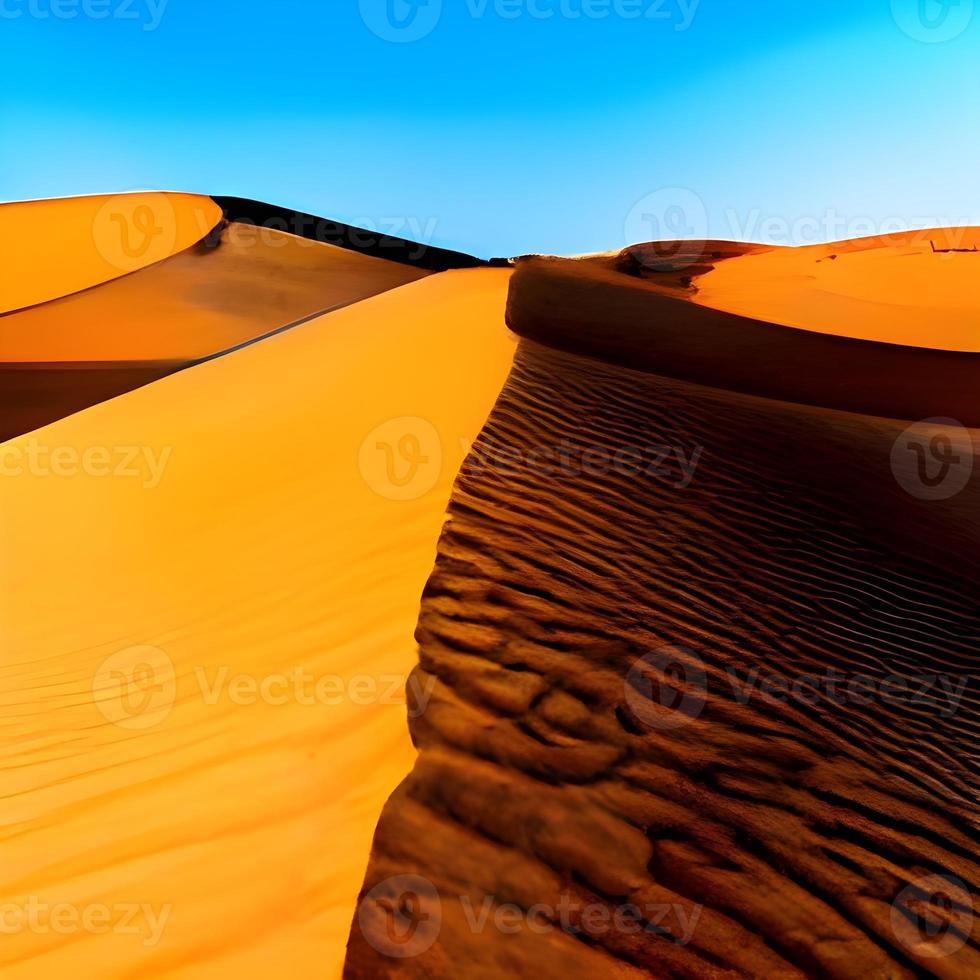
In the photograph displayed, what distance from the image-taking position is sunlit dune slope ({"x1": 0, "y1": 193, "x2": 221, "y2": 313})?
2025 cm

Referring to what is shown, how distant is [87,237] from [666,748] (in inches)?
1022

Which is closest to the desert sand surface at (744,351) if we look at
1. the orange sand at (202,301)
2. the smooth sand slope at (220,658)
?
the smooth sand slope at (220,658)

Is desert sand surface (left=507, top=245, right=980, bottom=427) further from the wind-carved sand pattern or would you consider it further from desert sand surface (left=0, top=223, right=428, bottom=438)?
desert sand surface (left=0, top=223, right=428, bottom=438)

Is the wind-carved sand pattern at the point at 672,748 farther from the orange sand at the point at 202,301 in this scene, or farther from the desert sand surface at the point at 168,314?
the orange sand at the point at 202,301

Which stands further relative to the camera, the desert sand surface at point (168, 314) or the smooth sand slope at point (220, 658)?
the desert sand surface at point (168, 314)

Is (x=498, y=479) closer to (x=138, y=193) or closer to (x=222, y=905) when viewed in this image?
(x=222, y=905)

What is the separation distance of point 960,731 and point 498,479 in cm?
273

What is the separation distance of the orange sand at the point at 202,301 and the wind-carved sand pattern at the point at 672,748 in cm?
1242

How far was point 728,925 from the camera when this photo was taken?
2133 mm

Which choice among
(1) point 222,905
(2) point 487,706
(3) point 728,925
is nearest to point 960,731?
(3) point 728,925

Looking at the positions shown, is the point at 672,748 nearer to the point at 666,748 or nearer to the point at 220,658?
the point at 666,748

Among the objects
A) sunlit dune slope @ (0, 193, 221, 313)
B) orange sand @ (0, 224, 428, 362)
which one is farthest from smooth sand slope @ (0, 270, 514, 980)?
sunlit dune slope @ (0, 193, 221, 313)

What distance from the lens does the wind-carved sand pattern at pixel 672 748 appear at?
6.80 feet

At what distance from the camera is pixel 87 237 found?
76.1ft
